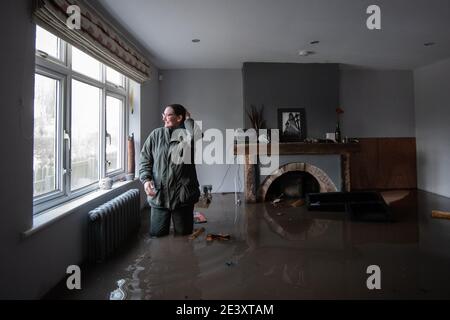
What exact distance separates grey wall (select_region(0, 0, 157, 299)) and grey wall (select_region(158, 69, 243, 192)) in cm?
361

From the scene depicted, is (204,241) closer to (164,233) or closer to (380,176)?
(164,233)

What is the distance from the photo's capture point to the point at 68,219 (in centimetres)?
223

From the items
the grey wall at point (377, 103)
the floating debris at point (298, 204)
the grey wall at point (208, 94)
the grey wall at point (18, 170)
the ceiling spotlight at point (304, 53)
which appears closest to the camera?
the grey wall at point (18, 170)

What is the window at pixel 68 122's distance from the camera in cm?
219

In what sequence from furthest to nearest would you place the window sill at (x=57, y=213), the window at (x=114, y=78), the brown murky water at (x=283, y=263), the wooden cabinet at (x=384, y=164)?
1. the wooden cabinet at (x=384, y=164)
2. the window at (x=114, y=78)
3. the brown murky water at (x=283, y=263)
4. the window sill at (x=57, y=213)

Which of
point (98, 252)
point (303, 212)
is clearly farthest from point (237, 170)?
point (98, 252)

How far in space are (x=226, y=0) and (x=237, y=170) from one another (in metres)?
3.31

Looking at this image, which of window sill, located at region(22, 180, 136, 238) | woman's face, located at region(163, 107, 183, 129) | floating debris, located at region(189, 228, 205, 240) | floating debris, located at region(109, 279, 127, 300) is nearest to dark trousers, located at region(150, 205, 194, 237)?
floating debris, located at region(189, 228, 205, 240)

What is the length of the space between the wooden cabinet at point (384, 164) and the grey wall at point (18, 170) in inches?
→ 219

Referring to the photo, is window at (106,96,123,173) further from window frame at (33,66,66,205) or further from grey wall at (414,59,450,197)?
grey wall at (414,59,450,197)

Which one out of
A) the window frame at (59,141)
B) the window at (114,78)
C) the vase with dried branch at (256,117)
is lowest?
the window frame at (59,141)

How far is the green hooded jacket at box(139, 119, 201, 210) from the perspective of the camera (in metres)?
2.82

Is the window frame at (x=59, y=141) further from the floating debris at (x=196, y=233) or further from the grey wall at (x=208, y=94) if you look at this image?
the grey wall at (x=208, y=94)

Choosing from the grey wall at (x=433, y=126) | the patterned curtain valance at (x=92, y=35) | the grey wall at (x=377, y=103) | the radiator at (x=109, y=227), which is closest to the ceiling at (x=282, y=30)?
the patterned curtain valance at (x=92, y=35)
